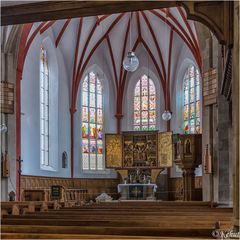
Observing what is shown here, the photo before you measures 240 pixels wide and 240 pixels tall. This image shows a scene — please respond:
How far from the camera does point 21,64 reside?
2062 cm

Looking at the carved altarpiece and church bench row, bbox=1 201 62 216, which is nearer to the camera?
church bench row, bbox=1 201 62 216

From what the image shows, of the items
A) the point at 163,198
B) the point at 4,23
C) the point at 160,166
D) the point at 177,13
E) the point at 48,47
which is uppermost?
the point at 177,13

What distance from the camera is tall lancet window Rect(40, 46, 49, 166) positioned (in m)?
23.5

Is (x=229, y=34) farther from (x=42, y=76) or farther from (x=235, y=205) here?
(x=42, y=76)

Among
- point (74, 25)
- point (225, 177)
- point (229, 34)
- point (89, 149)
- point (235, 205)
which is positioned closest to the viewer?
point (235, 205)

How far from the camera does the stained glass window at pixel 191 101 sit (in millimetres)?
25083

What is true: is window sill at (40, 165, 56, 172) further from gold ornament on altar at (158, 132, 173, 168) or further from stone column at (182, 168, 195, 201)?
stone column at (182, 168, 195, 201)

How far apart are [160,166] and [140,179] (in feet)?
4.12

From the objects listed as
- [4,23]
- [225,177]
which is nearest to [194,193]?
[225,177]

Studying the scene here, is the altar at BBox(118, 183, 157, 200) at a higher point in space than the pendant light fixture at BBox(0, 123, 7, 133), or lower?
lower

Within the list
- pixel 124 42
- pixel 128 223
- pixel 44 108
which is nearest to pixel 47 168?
pixel 44 108

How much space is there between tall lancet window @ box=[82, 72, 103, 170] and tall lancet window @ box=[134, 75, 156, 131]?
2054mm

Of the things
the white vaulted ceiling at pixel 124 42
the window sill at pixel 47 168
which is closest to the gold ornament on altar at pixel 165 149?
the white vaulted ceiling at pixel 124 42

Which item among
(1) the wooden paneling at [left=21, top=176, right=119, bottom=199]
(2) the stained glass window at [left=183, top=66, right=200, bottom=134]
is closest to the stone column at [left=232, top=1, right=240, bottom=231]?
(1) the wooden paneling at [left=21, top=176, right=119, bottom=199]
